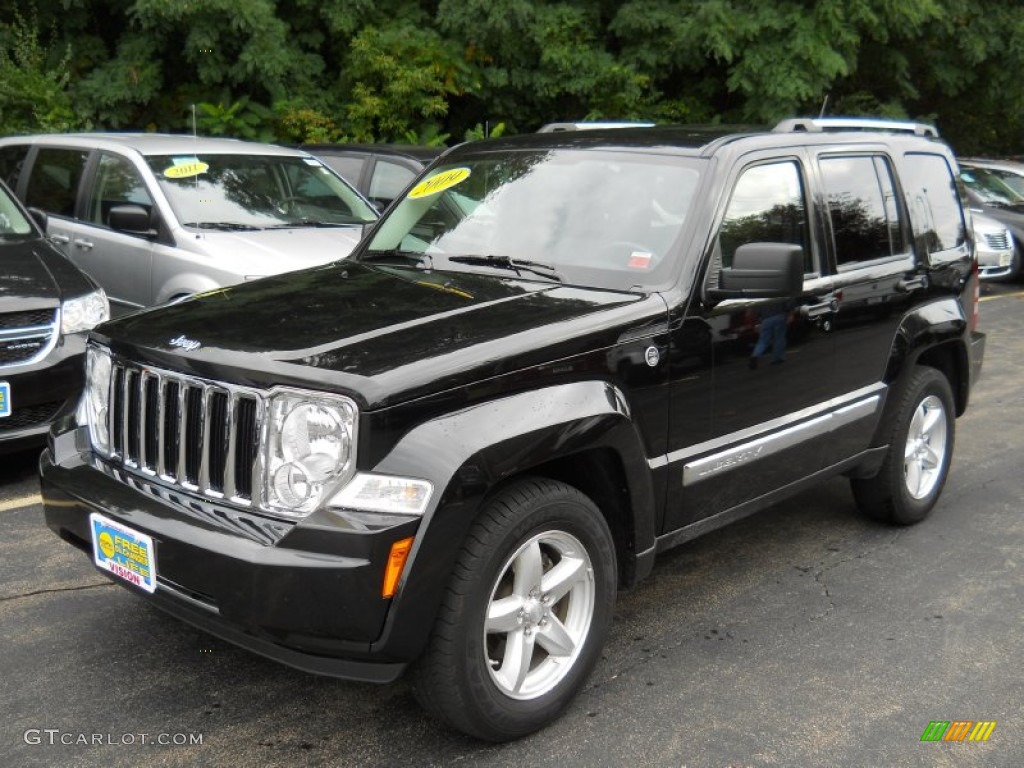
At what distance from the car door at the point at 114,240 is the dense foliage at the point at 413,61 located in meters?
6.68

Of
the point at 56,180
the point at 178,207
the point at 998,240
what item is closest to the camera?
the point at 178,207

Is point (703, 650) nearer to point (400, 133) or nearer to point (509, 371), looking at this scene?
point (509, 371)

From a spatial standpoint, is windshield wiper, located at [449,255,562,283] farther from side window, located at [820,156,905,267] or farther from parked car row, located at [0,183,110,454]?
parked car row, located at [0,183,110,454]

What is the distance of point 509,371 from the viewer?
322 centimetres

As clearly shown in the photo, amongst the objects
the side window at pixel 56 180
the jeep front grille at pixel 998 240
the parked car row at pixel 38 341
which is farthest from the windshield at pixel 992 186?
the parked car row at pixel 38 341

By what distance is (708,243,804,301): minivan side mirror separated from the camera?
148 inches

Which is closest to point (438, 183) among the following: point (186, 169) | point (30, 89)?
point (186, 169)

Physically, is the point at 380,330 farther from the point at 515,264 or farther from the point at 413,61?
the point at 413,61

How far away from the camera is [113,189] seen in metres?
7.72

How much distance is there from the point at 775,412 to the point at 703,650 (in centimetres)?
96

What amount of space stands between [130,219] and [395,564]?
4.91 m

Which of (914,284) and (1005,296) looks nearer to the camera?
(914,284)

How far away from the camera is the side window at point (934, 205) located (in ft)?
17.2

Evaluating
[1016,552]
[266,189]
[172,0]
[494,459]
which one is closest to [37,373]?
[266,189]
